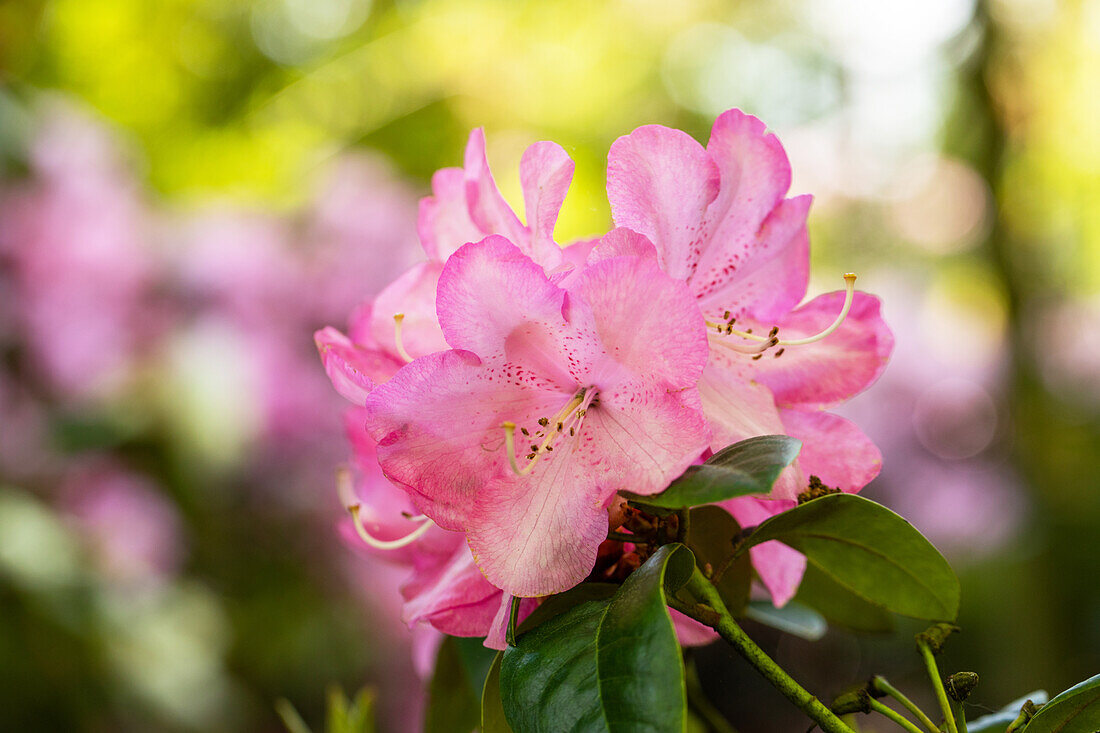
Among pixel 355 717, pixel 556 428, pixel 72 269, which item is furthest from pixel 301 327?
pixel 556 428

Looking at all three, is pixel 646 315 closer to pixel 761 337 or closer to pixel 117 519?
pixel 761 337

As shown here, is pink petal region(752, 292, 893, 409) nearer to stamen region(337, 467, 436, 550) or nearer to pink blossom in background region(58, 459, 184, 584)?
stamen region(337, 467, 436, 550)

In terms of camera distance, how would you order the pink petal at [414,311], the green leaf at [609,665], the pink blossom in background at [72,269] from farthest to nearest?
1. the pink blossom in background at [72,269]
2. the pink petal at [414,311]
3. the green leaf at [609,665]

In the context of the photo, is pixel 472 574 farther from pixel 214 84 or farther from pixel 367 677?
pixel 214 84

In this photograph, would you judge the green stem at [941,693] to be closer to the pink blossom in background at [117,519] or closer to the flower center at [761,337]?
the flower center at [761,337]

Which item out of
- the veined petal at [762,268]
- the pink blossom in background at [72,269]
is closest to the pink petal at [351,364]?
the veined petal at [762,268]

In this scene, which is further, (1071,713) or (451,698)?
(451,698)
